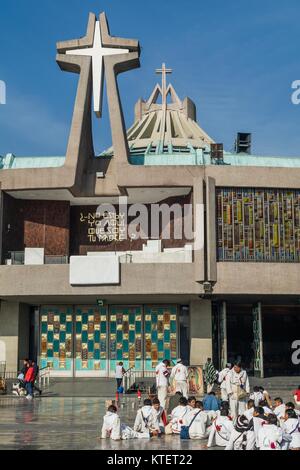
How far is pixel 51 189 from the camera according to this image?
3353 centimetres

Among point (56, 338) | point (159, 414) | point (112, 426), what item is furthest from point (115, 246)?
point (112, 426)

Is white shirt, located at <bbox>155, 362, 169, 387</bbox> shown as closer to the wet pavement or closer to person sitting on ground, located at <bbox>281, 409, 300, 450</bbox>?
the wet pavement

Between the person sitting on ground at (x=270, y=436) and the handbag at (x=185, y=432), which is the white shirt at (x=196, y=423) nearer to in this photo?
the handbag at (x=185, y=432)

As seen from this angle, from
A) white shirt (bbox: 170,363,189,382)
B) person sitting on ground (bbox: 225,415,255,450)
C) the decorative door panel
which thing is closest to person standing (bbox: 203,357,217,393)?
white shirt (bbox: 170,363,189,382)

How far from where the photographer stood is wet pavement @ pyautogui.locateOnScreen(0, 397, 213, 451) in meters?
15.0

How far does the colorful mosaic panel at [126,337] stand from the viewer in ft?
118

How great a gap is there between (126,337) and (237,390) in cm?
1709

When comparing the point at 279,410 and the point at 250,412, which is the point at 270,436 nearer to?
the point at 250,412

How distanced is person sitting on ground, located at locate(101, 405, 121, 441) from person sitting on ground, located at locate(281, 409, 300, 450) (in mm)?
4071

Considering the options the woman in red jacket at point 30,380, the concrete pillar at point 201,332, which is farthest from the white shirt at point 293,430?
the concrete pillar at point 201,332

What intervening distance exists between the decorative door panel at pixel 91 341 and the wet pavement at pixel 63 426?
30.0ft
